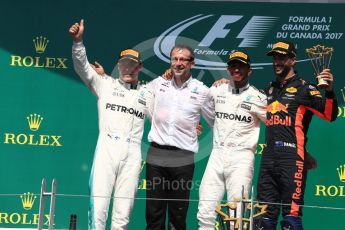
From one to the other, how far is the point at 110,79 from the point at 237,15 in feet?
5.18

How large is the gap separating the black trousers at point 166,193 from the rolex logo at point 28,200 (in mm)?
1636

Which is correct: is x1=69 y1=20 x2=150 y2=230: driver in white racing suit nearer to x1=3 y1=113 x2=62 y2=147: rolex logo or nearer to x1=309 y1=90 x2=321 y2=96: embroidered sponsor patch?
x1=3 y1=113 x2=62 y2=147: rolex logo

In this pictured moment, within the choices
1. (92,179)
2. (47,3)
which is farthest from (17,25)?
(92,179)

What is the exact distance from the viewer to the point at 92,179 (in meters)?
7.23

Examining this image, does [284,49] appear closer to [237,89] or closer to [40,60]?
[237,89]

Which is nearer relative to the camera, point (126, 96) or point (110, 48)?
point (126, 96)

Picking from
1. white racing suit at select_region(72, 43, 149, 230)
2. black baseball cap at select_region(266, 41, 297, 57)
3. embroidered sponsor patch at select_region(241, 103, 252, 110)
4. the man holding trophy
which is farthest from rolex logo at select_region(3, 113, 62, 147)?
black baseball cap at select_region(266, 41, 297, 57)

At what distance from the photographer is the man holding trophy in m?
6.63

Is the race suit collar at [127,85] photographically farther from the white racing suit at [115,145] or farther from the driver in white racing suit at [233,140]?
the driver in white racing suit at [233,140]

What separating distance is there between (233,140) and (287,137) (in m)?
0.60

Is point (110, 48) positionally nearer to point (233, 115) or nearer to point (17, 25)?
point (17, 25)

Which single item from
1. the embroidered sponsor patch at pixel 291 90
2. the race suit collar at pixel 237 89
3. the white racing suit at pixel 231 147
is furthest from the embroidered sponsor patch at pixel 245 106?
the embroidered sponsor patch at pixel 291 90

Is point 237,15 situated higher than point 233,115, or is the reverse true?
point 237,15

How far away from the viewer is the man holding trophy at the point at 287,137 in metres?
6.63
